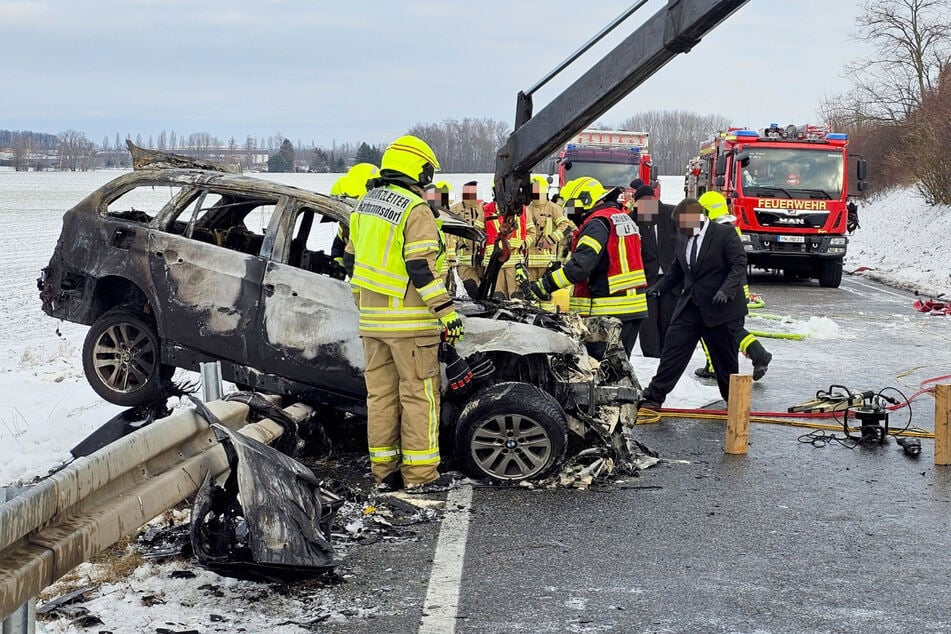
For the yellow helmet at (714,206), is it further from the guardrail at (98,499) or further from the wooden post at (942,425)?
the guardrail at (98,499)

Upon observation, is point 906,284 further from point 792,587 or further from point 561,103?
point 792,587

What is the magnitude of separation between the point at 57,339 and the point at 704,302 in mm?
8002

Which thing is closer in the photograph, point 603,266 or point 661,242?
point 603,266

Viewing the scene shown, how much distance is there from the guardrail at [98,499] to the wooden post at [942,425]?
4.68 m

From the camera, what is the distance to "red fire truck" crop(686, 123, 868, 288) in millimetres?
19500

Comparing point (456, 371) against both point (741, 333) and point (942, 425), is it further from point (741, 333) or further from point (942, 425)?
point (741, 333)

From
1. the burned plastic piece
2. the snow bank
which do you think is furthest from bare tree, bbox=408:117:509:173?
the burned plastic piece

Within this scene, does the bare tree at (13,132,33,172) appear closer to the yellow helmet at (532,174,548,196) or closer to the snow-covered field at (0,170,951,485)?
the snow-covered field at (0,170,951,485)

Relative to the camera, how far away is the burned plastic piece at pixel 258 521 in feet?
14.0

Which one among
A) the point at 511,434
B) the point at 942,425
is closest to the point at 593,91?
the point at 511,434

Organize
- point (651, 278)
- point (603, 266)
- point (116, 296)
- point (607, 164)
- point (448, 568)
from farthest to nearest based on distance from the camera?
point (607, 164) → point (651, 278) → point (603, 266) → point (116, 296) → point (448, 568)

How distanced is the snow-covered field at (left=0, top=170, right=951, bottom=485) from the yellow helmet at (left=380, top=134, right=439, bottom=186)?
3.10m

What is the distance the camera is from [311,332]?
6.69 metres

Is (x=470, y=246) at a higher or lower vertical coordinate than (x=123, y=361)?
higher
